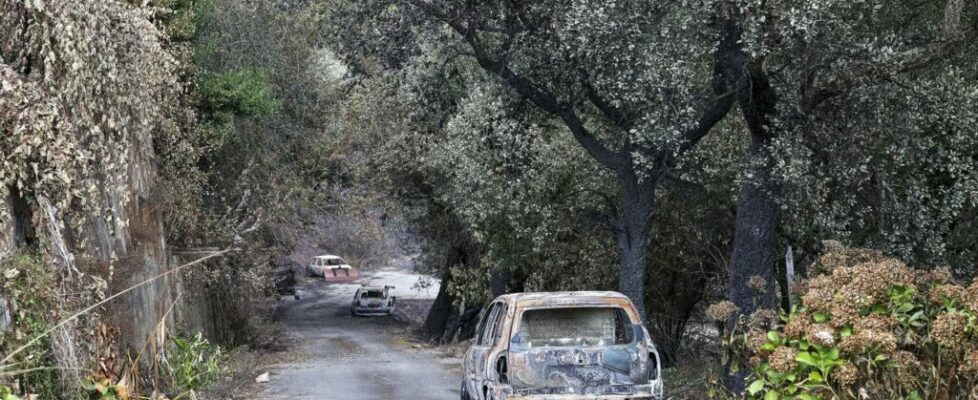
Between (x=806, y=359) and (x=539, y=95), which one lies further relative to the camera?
(x=539, y=95)

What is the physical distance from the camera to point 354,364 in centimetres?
2706

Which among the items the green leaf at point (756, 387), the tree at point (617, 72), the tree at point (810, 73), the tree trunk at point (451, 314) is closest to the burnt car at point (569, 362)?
the tree at point (810, 73)

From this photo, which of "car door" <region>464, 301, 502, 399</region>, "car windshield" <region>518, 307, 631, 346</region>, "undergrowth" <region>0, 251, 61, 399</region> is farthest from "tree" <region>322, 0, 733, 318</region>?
"undergrowth" <region>0, 251, 61, 399</region>

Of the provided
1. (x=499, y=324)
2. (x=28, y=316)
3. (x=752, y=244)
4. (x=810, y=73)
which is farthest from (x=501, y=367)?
(x=810, y=73)

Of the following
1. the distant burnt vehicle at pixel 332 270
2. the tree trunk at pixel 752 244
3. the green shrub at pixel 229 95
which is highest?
the green shrub at pixel 229 95

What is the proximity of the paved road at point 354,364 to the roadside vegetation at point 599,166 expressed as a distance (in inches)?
110

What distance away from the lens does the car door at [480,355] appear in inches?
508

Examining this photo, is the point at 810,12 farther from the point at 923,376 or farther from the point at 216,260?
the point at 216,260

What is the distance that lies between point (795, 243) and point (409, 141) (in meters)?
13.5

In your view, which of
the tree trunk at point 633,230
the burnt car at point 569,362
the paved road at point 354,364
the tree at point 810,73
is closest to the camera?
the burnt car at point 569,362

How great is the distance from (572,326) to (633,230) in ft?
16.9

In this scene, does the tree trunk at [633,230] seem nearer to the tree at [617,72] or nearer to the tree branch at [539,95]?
the tree at [617,72]

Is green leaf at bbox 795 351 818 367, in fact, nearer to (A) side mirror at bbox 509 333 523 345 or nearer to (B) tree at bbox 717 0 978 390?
(B) tree at bbox 717 0 978 390

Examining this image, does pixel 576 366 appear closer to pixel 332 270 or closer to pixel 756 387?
pixel 756 387
